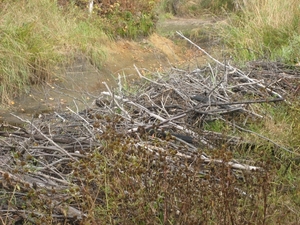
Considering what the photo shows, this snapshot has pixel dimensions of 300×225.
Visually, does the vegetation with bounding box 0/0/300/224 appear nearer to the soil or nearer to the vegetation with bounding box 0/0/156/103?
the vegetation with bounding box 0/0/156/103

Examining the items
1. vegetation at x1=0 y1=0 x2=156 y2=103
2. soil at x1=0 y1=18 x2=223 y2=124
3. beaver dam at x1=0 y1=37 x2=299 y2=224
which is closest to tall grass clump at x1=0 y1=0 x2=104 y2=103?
vegetation at x1=0 y1=0 x2=156 y2=103

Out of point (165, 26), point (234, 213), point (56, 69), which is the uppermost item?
point (234, 213)

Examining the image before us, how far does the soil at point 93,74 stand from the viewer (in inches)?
329

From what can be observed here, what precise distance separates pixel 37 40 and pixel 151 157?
7.24 meters

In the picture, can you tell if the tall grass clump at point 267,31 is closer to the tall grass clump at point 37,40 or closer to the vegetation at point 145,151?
the vegetation at point 145,151

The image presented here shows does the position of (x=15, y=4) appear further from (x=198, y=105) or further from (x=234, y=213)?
(x=234, y=213)

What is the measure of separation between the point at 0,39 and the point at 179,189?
7030 millimetres

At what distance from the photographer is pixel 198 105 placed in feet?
15.2

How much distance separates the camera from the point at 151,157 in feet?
9.47

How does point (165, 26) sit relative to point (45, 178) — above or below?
below

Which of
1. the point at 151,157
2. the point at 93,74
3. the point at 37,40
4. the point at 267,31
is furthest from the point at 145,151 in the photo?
the point at 93,74

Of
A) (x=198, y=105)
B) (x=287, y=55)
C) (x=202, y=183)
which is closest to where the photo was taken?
(x=202, y=183)

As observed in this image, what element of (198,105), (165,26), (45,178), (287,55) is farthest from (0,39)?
(165,26)

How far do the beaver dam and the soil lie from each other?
694mm
